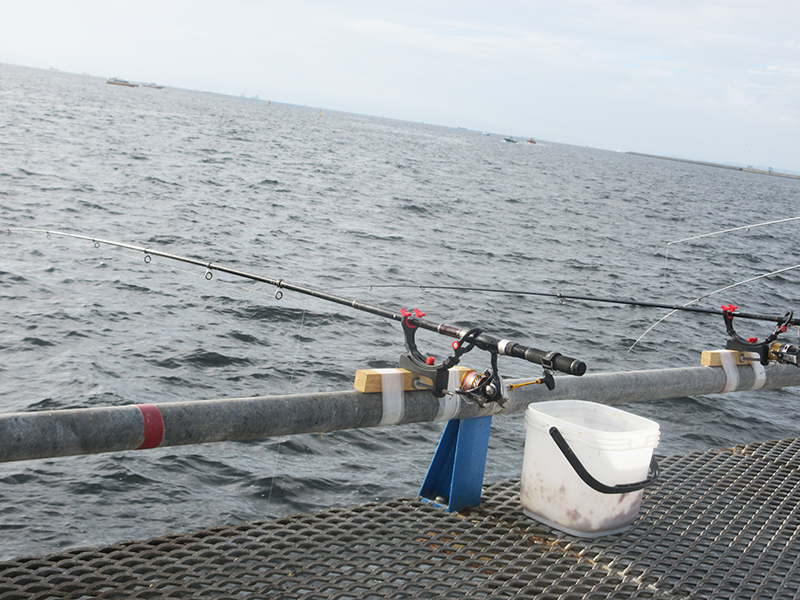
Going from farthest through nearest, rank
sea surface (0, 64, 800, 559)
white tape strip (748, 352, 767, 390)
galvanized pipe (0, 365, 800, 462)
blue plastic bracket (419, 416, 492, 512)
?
1. sea surface (0, 64, 800, 559)
2. white tape strip (748, 352, 767, 390)
3. blue plastic bracket (419, 416, 492, 512)
4. galvanized pipe (0, 365, 800, 462)

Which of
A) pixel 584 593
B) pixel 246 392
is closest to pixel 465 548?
pixel 584 593

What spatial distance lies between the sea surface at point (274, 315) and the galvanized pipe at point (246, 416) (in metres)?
1.77

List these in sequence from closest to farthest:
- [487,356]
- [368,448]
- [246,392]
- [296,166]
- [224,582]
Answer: [224,582] < [368,448] < [246,392] < [487,356] < [296,166]

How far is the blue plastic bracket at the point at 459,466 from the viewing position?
11.6ft

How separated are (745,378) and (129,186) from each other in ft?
79.1

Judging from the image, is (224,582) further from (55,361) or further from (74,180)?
(74,180)

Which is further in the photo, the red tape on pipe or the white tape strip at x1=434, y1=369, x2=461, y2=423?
the white tape strip at x1=434, y1=369, x2=461, y2=423

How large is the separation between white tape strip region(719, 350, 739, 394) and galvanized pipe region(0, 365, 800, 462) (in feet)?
1.77

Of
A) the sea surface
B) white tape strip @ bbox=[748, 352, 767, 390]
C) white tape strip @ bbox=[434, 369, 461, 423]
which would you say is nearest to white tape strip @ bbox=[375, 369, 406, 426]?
white tape strip @ bbox=[434, 369, 461, 423]

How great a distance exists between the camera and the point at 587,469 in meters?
3.29

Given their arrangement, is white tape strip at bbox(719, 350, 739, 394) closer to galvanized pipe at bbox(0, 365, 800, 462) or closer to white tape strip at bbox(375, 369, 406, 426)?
galvanized pipe at bbox(0, 365, 800, 462)

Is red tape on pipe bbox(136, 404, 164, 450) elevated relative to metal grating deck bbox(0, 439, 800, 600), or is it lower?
elevated

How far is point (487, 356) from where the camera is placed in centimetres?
1020

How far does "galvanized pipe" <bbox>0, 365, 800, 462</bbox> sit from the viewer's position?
243cm
